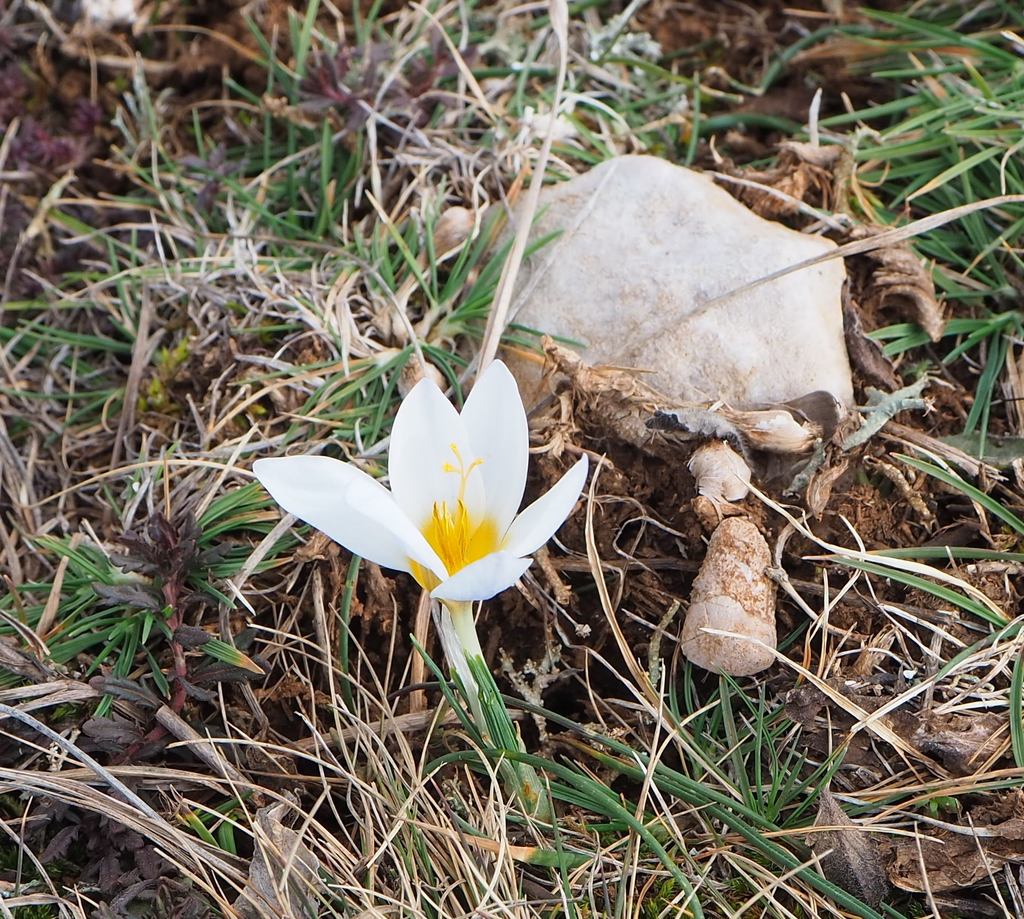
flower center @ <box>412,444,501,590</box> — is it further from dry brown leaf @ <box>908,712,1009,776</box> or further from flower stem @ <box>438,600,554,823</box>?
dry brown leaf @ <box>908,712,1009,776</box>

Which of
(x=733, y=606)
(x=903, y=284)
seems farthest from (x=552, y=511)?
(x=903, y=284)

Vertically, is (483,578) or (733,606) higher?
(483,578)

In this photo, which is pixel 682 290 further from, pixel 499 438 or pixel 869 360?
pixel 499 438

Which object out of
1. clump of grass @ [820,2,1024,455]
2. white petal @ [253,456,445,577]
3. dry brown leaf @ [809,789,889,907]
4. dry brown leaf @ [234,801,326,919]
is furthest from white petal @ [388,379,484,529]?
clump of grass @ [820,2,1024,455]

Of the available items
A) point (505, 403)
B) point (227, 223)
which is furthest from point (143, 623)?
point (227, 223)

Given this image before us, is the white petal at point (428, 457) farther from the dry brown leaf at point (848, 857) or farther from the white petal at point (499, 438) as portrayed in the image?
the dry brown leaf at point (848, 857)
